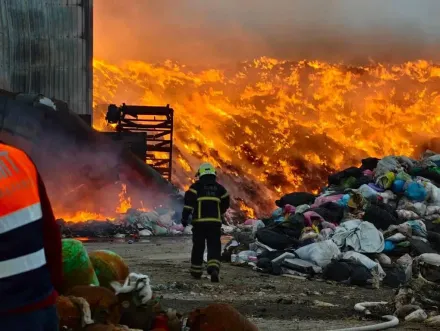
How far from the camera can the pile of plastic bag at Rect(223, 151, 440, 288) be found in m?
11.5

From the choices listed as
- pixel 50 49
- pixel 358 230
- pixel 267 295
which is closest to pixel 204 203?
pixel 267 295

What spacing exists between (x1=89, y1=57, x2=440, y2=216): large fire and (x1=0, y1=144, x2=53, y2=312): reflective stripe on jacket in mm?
29212

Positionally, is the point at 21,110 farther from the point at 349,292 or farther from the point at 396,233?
the point at 349,292

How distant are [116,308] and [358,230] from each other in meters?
8.18

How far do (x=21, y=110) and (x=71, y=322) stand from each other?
1730 cm

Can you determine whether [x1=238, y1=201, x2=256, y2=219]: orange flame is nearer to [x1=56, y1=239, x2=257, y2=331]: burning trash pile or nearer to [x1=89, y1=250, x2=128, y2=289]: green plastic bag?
[x1=89, y1=250, x2=128, y2=289]: green plastic bag

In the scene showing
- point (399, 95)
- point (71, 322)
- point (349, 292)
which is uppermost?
point (399, 95)

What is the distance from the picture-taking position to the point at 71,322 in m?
4.27

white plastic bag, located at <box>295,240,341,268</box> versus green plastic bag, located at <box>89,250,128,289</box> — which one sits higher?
green plastic bag, located at <box>89,250,128,289</box>

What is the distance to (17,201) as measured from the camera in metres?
3.01

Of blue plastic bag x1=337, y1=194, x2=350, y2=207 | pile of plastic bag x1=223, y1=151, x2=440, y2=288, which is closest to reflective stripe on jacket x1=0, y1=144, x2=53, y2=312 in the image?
pile of plastic bag x1=223, y1=151, x2=440, y2=288

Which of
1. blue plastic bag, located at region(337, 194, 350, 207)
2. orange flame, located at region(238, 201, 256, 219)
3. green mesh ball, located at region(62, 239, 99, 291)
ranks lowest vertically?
orange flame, located at region(238, 201, 256, 219)

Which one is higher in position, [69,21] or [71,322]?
[69,21]

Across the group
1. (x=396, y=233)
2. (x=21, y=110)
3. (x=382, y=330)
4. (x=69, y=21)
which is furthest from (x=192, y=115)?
(x=382, y=330)
